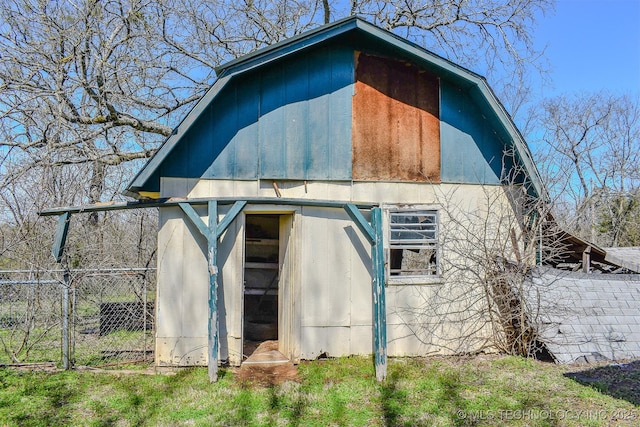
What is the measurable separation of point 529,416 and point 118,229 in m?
9.93

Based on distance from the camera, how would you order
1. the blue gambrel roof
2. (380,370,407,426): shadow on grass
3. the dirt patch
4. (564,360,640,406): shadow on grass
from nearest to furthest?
1. (380,370,407,426): shadow on grass
2. (564,360,640,406): shadow on grass
3. the dirt patch
4. the blue gambrel roof

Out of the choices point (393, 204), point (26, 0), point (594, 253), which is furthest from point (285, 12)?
point (594, 253)

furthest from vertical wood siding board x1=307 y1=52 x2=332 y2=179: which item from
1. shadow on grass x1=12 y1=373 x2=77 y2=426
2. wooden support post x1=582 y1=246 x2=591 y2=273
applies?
wooden support post x1=582 y1=246 x2=591 y2=273

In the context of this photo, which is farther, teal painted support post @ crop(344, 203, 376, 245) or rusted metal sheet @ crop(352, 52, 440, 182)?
rusted metal sheet @ crop(352, 52, 440, 182)

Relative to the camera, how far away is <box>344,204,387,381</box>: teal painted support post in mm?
5973

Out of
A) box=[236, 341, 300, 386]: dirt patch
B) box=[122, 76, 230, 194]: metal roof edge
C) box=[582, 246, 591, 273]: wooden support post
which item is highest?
box=[122, 76, 230, 194]: metal roof edge

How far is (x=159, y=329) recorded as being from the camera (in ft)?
20.5

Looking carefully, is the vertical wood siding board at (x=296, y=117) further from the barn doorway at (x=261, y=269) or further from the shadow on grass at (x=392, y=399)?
the shadow on grass at (x=392, y=399)

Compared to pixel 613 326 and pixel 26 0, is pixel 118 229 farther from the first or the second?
pixel 613 326

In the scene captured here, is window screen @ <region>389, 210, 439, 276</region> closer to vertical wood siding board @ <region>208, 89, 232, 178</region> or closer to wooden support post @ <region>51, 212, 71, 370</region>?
vertical wood siding board @ <region>208, 89, 232, 178</region>

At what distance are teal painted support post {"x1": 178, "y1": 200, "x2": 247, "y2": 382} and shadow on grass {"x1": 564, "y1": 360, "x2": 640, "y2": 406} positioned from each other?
4.78m

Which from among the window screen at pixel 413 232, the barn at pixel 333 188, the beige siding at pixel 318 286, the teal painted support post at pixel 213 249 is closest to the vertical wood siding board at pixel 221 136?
the barn at pixel 333 188

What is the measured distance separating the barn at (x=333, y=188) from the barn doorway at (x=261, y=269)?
1.84m

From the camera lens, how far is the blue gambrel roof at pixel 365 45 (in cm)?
600
